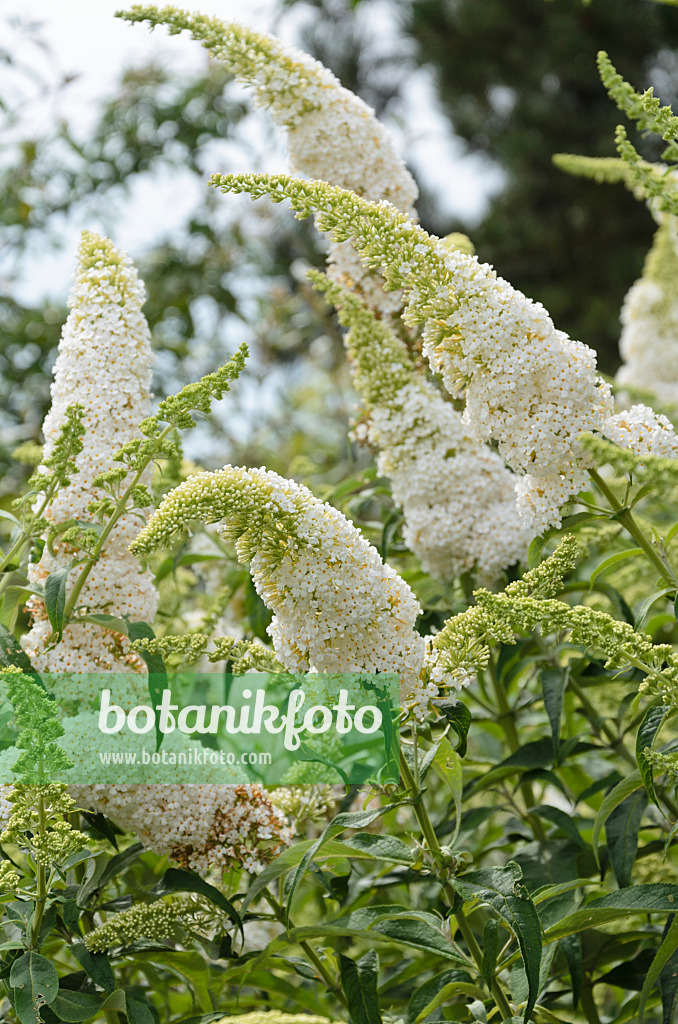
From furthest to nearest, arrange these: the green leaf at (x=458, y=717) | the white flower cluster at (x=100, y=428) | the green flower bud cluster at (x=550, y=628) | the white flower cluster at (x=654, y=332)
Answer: the white flower cluster at (x=654, y=332) < the white flower cluster at (x=100, y=428) < the green leaf at (x=458, y=717) < the green flower bud cluster at (x=550, y=628)

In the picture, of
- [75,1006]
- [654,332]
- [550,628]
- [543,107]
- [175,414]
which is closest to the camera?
[550,628]

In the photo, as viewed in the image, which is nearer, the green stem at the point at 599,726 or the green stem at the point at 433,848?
the green stem at the point at 433,848

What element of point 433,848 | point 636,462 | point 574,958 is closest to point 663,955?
point 574,958

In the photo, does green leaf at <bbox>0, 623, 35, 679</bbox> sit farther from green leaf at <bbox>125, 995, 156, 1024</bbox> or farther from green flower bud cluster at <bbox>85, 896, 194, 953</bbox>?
green leaf at <bbox>125, 995, 156, 1024</bbox>

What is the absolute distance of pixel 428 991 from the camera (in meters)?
1.34

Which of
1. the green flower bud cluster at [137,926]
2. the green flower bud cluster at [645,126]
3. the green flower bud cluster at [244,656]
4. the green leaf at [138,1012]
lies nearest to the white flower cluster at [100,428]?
the green flower bud cluster at [244,656]

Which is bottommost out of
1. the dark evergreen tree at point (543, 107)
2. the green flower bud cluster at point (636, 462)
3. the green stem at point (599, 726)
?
the green stem at point (599, 726)

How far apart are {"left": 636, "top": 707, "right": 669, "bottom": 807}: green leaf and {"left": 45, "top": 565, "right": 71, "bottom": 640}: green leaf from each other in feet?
2.64

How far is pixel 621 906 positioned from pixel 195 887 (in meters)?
0.59

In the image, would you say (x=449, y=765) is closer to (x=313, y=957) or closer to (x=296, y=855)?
(x=296, y=855)

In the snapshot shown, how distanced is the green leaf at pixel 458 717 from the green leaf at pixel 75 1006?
0.60 metres

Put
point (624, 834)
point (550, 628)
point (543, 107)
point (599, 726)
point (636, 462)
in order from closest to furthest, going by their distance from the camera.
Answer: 1. point (636, 462)
2. point (550, 628)
3. point (624, 834)
4. point (599, 726)
5. point (543, 107)

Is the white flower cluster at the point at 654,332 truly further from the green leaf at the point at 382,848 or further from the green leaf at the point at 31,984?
the green leaf at the point at 31,984

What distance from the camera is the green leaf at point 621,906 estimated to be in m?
1.23
